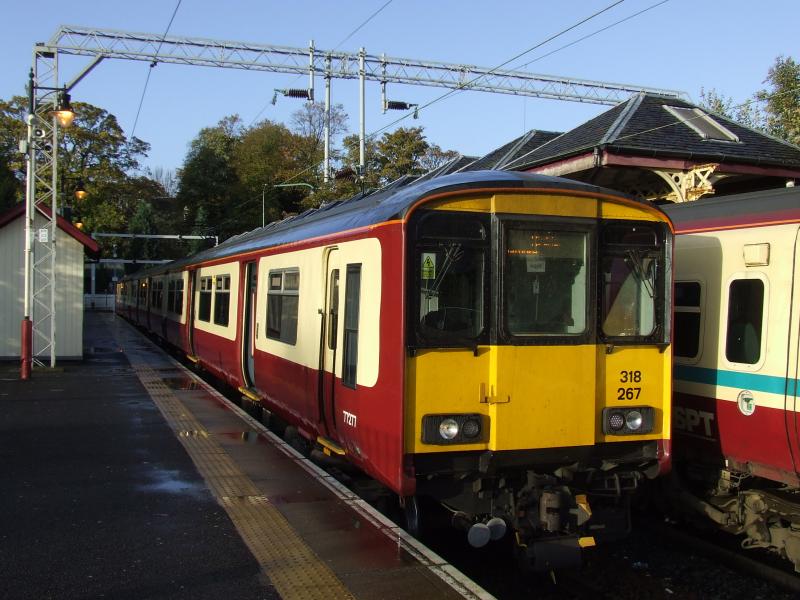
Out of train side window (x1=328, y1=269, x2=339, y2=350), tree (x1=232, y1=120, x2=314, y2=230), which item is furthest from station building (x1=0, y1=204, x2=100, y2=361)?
tree (x1=232, y1=120, x2=314, y2=230)

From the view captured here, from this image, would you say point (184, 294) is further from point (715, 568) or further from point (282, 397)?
point (715, 568)

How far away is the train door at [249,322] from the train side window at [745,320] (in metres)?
6.56

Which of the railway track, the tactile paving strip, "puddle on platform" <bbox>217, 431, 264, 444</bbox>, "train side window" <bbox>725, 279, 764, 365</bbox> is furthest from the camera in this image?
"puddle on platform" <bbox>217, 431, 264, 444</bbox>

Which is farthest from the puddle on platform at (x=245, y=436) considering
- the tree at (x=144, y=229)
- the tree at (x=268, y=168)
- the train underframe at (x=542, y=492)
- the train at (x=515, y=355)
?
the tree at (x=144, y=229)

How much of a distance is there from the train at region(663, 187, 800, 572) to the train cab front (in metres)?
0.81

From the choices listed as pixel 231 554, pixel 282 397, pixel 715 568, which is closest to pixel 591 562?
pixel 715 568

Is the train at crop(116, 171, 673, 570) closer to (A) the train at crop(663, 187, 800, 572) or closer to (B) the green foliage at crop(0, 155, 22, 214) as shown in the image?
(A) the train at crop(663, 187, 800, 572)

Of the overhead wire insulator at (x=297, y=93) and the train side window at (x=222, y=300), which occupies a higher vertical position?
the overhead wire insulator at (x=297, y=93)

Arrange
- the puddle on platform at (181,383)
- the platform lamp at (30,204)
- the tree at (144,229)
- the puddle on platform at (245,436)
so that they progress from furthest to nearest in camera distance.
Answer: the tree at (144,229), the platform lamp at (30,204), the puddle on platform at (181,383), the puddle on platform at (245,436)

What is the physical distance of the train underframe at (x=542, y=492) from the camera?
16.9 feet

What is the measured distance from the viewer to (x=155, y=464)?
761 centimetres

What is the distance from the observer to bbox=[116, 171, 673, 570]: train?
510cm

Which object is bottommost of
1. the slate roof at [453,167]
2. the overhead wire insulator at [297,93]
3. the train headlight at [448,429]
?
the train headlight at [448,429]

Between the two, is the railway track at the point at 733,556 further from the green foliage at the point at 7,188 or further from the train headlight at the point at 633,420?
the green foliage at the point at 7,188
